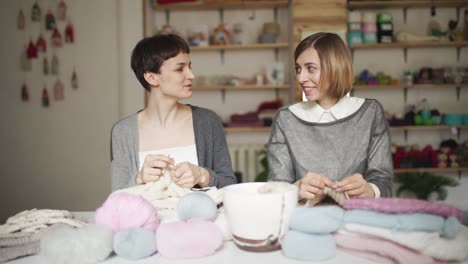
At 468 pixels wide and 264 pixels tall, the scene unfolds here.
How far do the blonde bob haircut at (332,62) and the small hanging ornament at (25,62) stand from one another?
12.5 ft

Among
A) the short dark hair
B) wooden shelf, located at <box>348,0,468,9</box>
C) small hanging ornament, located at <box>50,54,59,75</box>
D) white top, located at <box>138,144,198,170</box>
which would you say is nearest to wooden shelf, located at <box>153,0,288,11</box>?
wooden shelf, located at <box>348,0,468,9</box>

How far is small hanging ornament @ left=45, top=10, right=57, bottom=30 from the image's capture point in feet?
14.1

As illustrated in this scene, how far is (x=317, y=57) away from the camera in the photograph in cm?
136

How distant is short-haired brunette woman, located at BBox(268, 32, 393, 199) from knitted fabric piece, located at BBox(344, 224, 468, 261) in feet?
1.89

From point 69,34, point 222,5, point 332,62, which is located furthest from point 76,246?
point 69,34

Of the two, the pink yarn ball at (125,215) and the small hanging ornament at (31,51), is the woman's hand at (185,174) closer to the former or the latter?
the pink yarn ball at (125,215)

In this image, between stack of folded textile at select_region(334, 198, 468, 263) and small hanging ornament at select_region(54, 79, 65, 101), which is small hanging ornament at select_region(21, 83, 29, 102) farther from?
stack of folded textile at select_region(334, 198, 468, 263)

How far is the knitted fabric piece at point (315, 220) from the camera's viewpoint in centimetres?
74

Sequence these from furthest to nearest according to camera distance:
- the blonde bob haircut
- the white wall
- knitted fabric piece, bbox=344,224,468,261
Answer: the white wall < the blonde bob haircut < knitted fabric piece, bbox=344,224,468,261

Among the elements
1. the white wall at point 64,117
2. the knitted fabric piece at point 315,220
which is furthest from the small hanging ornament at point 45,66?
the knitted fabric piece at point 315,220

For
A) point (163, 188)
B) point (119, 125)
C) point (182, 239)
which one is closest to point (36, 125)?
point (119, 125)

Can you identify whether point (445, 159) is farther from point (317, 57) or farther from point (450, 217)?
point (450, 217)

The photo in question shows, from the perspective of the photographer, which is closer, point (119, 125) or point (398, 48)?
point (119, 125)

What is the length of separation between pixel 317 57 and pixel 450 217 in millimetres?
741
